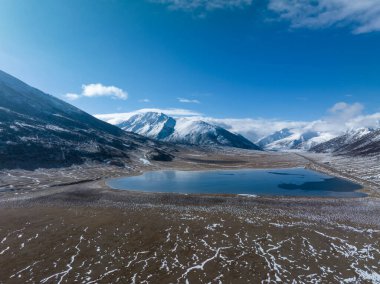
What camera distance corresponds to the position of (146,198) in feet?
223

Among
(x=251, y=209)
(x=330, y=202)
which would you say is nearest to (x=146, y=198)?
(x=251, y=209)

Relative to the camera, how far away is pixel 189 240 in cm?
3894

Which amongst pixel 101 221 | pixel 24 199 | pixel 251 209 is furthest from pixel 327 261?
pixel 24 199

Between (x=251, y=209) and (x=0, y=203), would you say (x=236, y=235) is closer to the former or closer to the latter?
(x=251, y=209)

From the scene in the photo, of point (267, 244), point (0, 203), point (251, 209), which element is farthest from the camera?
point (0, 203)

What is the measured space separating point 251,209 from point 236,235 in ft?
55.2

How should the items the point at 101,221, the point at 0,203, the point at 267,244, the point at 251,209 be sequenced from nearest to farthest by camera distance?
the point at 267,244, the point at 101,221, the point at 251,209, the point at 0,203

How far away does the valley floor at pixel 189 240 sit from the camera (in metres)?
29.2

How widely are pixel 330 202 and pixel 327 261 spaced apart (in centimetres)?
3533

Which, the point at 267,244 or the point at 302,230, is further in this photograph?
the point at 302,230

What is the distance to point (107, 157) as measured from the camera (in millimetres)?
162750

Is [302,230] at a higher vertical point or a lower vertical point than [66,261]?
higher

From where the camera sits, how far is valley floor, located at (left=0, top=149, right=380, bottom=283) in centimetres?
2919

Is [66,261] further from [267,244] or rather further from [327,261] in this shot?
[327,261]
